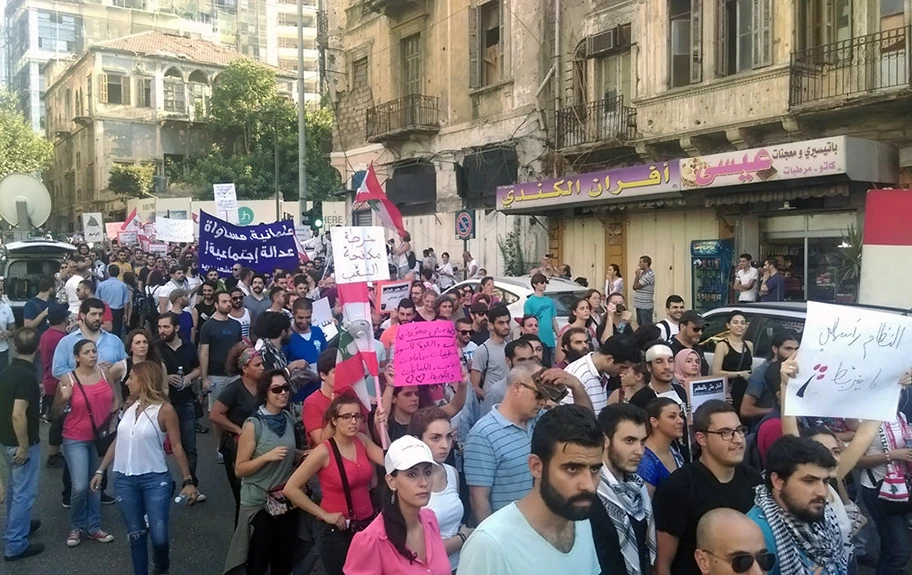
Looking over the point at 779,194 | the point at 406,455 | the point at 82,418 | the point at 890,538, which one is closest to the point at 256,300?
the point at 82,418

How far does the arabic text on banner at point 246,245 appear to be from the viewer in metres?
11.6

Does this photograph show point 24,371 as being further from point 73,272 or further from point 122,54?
point 122,54

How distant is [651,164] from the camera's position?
16.4 m

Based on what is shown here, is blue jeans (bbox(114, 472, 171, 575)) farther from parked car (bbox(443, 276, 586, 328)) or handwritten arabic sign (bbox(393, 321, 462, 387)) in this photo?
parked car (bbox(443, 276, 586, 328))

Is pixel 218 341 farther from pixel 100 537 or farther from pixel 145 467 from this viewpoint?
pixel 145 467

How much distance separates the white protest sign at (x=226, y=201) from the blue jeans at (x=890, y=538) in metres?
15.1

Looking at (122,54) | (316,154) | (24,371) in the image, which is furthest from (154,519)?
(122,54)

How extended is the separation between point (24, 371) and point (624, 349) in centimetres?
429

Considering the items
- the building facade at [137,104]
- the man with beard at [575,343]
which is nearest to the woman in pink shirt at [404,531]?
the man with beard at [575,343]

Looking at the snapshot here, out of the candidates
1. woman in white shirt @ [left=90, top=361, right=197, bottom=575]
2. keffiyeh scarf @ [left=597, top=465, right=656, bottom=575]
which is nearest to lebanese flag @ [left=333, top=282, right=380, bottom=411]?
woman in white shirt @ [left=90, top=361, right=197, bottom=575]

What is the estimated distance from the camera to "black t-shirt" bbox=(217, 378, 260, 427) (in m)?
5.61

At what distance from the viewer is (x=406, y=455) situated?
11.0ft

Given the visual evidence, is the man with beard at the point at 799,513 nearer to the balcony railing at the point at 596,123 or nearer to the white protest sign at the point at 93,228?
the balcony railing at the point at 596,123

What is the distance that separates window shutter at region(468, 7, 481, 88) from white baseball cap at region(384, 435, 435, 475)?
20362 millimetres
